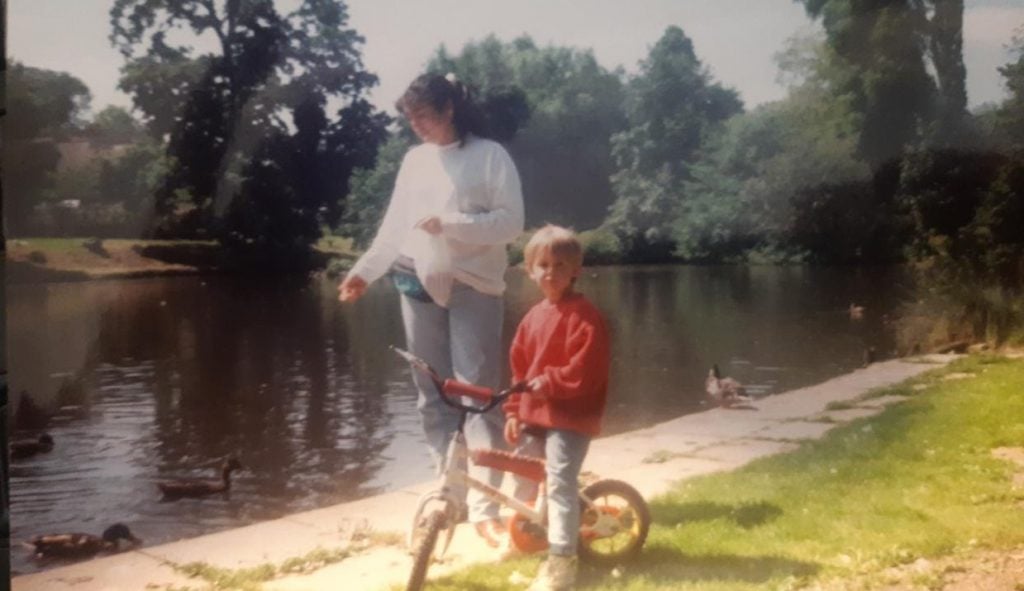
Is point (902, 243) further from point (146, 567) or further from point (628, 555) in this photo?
point (146, 567)

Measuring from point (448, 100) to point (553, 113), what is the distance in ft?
1.32

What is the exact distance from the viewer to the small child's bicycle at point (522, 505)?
6.61ft

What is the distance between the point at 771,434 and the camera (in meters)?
3.19

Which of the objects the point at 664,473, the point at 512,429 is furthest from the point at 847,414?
the point at 512,429

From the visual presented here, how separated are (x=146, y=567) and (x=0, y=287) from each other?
803 millimetres

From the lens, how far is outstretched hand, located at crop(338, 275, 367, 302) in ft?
7.41

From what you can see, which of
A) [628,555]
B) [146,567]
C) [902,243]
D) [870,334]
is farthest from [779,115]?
[146,567]

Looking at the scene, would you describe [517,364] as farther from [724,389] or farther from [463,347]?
[724,389]

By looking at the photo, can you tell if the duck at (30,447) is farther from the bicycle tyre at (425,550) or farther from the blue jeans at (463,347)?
the bicycle tyre at (425,550)

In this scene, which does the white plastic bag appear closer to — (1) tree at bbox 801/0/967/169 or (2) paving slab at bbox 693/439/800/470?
(2) paving slab at bbox 693/439/800/470

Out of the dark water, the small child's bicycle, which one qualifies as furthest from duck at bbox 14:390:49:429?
the small child's bicycle

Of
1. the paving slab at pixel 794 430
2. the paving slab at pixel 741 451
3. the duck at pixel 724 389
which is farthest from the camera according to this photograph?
the duck at pixel 724 389

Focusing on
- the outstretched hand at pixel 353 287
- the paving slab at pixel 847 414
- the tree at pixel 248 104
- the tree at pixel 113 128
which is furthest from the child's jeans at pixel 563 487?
the paving slab at pixel 847 414

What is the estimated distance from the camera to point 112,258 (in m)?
2.52
